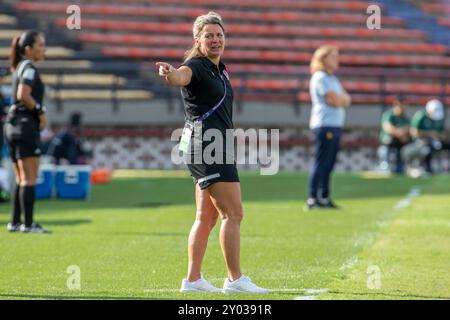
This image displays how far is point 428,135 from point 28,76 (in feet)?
54.6

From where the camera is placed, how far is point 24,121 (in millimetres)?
12625

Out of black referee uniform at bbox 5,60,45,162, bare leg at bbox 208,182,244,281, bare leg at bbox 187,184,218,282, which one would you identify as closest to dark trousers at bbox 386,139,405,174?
black referee uniform at bbox 5,60,45,162

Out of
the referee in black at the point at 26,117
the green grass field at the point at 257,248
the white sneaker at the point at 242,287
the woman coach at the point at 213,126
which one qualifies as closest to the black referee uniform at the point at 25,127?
the referee in black at the point at 26,117

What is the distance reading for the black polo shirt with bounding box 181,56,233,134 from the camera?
8.02 m

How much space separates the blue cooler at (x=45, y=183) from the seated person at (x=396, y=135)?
10.4 meters

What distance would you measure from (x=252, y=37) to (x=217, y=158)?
2686cm

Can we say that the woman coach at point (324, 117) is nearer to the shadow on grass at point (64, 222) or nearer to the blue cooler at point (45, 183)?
the shadow on grass at point (64, 222)

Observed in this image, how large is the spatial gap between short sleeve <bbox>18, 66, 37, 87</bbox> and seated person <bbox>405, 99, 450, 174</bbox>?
15.6m

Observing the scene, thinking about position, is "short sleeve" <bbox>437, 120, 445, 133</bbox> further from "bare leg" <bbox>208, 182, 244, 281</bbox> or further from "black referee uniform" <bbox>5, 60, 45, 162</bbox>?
"bare leg" <bbox>208, 182, 244, 281</bbox>

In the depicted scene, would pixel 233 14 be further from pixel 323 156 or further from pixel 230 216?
pixel 230 216

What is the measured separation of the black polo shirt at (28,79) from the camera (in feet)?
40.9

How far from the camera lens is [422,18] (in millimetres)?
35969

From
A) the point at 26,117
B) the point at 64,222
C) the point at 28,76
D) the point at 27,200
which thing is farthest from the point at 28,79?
the point at 64,222
